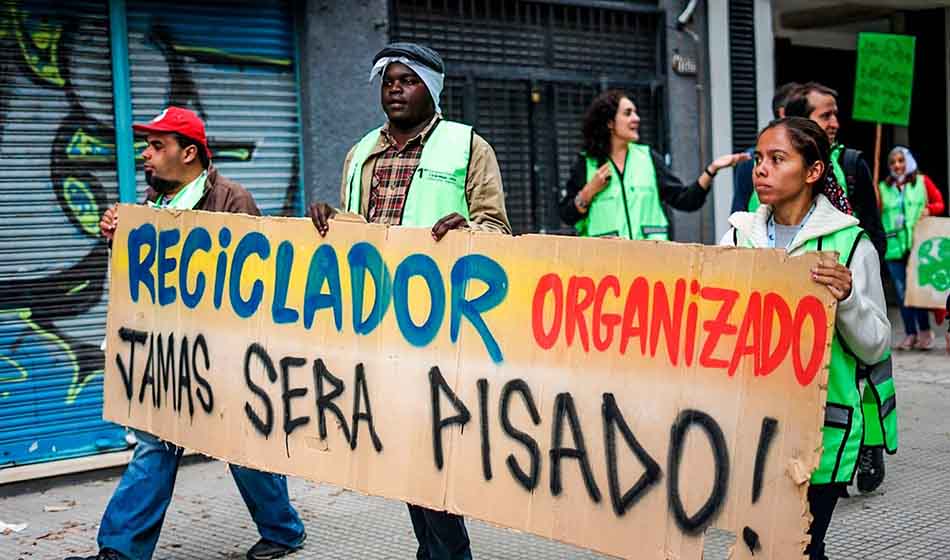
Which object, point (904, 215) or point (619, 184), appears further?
A: point (904, 215)

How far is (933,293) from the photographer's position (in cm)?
977

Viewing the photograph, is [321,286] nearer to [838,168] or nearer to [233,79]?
[838,168]

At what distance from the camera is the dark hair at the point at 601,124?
6.22m

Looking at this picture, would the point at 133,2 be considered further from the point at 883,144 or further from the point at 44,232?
the point at 883,144

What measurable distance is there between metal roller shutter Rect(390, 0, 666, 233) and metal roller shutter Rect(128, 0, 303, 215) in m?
1.01

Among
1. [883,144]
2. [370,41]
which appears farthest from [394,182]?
[883,144]

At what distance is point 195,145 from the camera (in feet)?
15.5

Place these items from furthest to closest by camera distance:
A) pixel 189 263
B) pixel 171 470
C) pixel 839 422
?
1. pixel 171 470
2. pixel 189 263
3. pixel 839 422

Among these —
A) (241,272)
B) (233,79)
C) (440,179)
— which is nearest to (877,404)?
(440,179)

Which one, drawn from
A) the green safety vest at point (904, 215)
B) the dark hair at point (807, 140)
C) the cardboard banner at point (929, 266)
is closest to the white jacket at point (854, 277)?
the dark hair at point (807, 140)

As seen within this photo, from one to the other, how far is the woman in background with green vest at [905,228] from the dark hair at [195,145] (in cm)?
706

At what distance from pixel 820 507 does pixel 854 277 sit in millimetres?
636

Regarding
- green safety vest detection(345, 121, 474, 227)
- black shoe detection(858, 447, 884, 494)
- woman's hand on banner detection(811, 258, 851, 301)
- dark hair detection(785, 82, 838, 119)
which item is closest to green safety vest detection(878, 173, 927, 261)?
black shoe detection(858, 447, 884, 494)

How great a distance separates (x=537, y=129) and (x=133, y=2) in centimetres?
310
